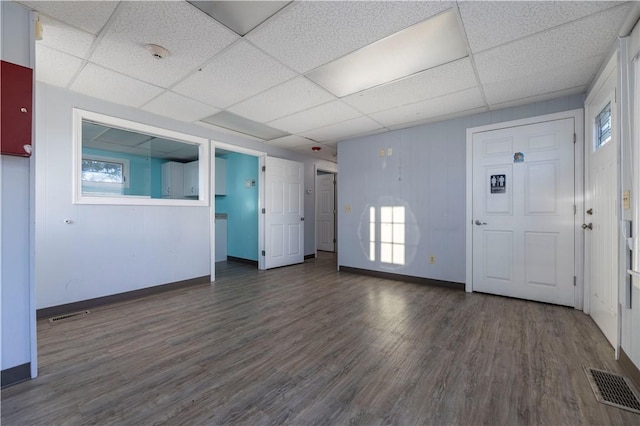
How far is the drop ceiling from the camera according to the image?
1.82 metres

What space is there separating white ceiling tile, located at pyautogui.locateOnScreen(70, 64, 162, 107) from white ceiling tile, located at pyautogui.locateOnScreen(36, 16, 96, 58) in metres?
0.25

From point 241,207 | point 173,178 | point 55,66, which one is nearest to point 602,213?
point 55,66

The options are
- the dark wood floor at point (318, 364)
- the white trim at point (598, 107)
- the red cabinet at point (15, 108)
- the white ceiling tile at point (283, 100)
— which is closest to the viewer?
the dark wood floor at point (318, 364)

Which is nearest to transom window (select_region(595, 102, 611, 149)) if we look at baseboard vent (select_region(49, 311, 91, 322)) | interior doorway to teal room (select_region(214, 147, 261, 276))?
interior doorway to teal room (select_region(214, 147, 261, 276))

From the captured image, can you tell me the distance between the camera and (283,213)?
219 inches

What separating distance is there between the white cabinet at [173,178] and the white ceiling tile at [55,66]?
10.5 ft

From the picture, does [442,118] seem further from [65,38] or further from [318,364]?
[65,38]

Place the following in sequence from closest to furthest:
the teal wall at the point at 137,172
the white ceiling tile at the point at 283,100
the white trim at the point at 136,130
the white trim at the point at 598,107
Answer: the white trim at the point at 598,107 → the white ceiling tile at the point at 283,100 → the white trim at the point at 136,130 → the teal wall at the point at 137,172

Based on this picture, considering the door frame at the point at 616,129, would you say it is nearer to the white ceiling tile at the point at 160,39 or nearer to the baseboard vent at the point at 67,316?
the white ceiling tile at the point at 160,39

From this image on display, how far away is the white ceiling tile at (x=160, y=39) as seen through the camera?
182 centimetres

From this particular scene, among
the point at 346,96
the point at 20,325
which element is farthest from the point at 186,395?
the point at 346,96

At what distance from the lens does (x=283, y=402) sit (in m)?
1.59

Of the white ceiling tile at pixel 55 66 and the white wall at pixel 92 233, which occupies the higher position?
the white ceiling tile at pixel 55 66

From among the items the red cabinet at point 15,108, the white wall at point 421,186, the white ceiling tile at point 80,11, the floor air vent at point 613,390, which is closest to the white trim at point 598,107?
the white wall at point 421,186
